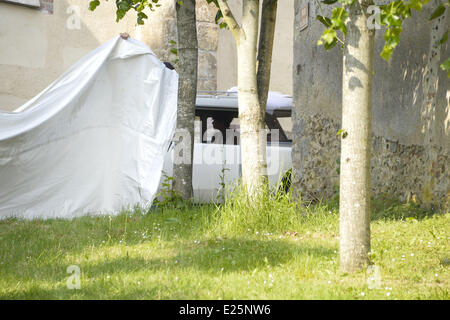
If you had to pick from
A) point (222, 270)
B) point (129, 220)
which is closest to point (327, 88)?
point (129, 220)

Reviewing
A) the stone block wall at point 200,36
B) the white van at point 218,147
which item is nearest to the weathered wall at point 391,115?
the white van at point 218,147

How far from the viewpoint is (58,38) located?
1069 cm

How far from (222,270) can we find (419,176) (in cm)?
278

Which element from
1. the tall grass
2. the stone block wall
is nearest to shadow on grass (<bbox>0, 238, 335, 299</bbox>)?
the tall grass

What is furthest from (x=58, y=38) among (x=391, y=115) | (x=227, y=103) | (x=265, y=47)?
(x=391, y=115)

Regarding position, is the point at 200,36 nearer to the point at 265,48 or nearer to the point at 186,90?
the point at 186,90

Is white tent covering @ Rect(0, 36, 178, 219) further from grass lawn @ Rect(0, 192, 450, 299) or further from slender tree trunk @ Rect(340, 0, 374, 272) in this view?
slender tree trunk @ Rect(340, 0, 374, 272)

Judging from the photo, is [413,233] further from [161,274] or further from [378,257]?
[161,274]

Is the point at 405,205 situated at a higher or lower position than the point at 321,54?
lower

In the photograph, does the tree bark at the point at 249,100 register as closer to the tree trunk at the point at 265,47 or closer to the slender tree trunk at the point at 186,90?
the tree trunk at the point at 265,47

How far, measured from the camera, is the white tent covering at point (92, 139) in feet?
19.4
